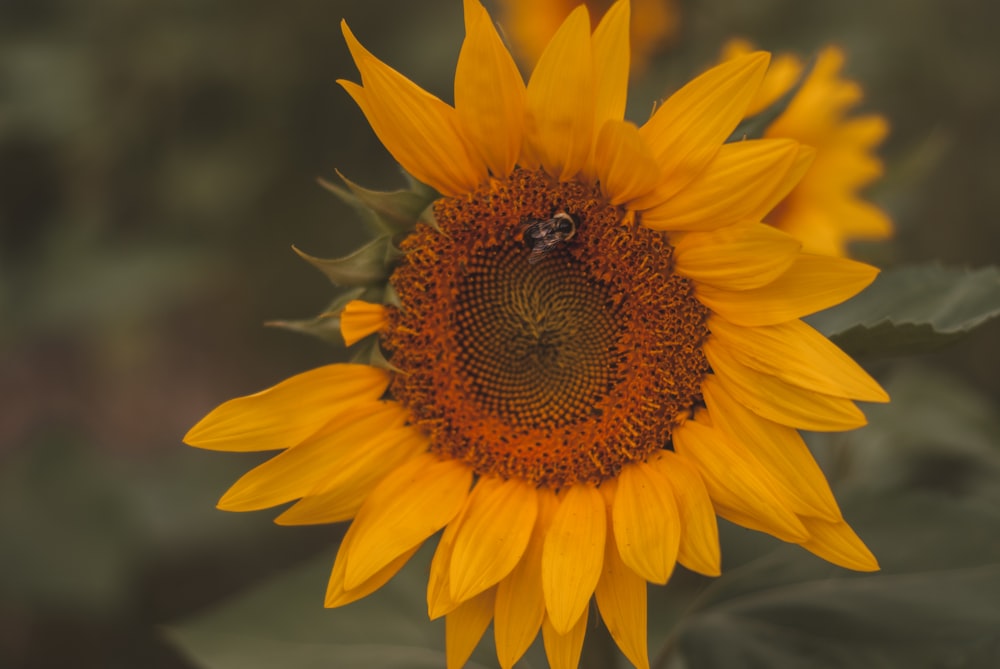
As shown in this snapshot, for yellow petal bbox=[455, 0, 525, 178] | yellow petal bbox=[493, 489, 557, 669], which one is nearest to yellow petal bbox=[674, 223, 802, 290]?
yellow petal bbox=[455, 0, 525, 178]

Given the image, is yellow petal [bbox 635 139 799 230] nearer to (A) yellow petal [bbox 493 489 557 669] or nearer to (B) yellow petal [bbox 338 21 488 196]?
(B) yellow petal [bbox 338 21 488 196]

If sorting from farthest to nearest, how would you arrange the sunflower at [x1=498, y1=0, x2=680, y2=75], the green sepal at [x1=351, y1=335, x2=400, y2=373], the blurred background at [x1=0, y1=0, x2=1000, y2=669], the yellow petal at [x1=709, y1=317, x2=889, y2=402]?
the sunflower at [x1=498, y1=0, x2=680, y2=75]
the blurred background at [x1=0, y1=0, x2=1000, y2=669]
the green sepal at [x1=351, y1=335, x2=400, y2=373]
the yellow petal at [x1=709, y1=317, x2=889, y2=402]

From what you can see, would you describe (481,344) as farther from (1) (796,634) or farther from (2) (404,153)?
(1) (796,634)

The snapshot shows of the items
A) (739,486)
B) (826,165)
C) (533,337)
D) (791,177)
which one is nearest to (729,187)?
(791,177)

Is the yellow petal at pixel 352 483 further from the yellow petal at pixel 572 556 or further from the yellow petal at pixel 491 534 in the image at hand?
the yellow petal at pixel 572 556

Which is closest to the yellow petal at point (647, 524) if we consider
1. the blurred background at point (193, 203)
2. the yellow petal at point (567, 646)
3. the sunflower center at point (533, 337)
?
the yellow petal at point (567, 646)
